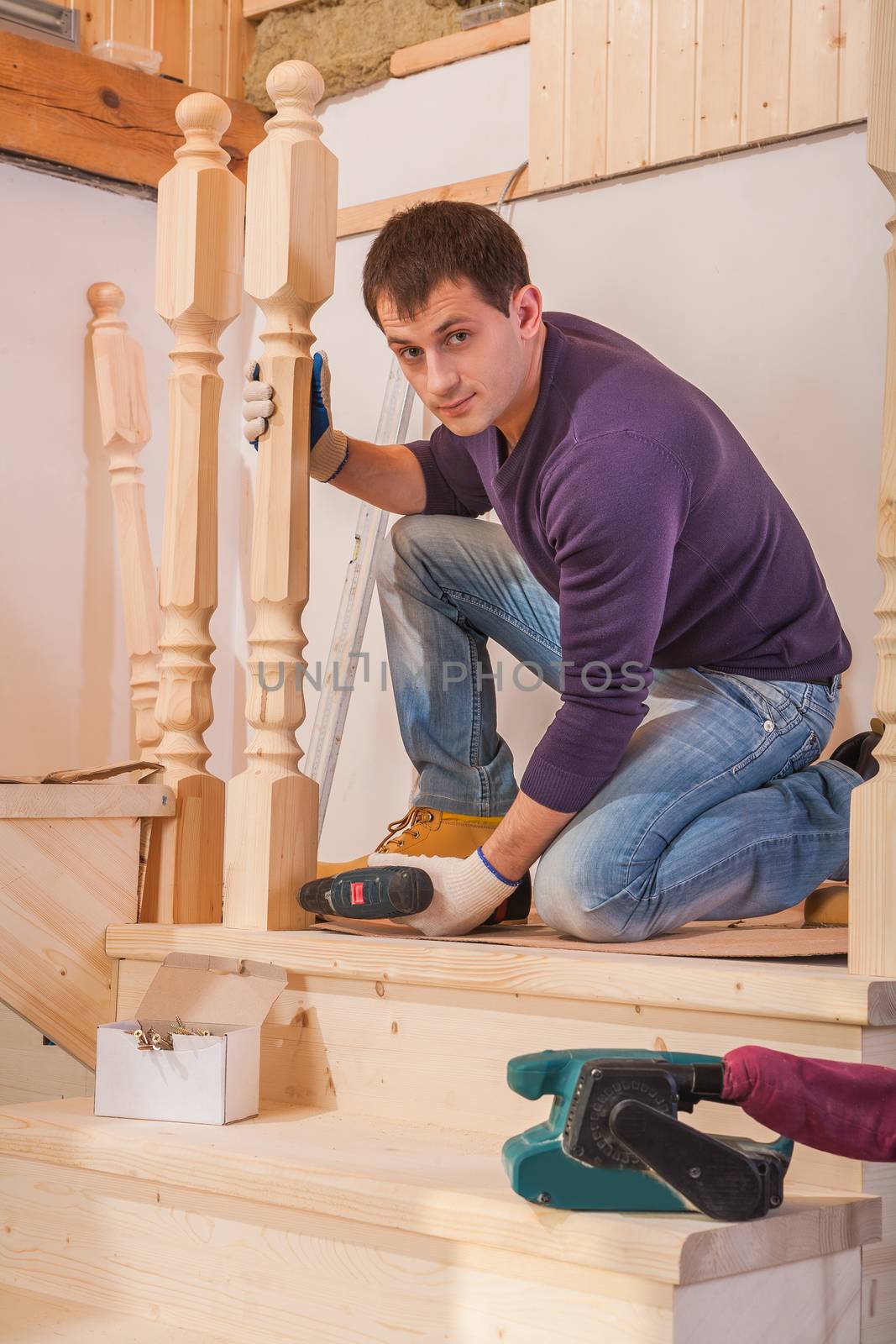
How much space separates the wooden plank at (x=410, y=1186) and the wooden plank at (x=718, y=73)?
70.5 inches

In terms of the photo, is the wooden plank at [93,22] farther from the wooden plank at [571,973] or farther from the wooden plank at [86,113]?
the wooden plank at [571,973]

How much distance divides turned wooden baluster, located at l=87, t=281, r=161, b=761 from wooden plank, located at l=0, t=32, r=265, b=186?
0.29 meters

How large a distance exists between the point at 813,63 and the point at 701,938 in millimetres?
1538

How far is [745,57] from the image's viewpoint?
2.38 m

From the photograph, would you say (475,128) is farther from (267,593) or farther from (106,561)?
(267,593)

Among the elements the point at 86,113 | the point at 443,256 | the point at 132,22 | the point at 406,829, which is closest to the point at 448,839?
the point at 406,829

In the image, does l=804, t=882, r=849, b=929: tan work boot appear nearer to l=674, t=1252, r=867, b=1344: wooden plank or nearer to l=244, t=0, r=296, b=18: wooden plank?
l=674, t=1252, r=867, b=1344: wooden plank

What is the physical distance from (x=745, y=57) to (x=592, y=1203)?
2.00 metres

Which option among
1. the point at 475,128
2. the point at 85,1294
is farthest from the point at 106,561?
the point at 85,1294

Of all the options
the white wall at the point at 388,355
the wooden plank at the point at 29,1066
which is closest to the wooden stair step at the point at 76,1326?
the wooden plank at the point at 29,1066

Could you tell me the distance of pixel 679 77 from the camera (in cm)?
247

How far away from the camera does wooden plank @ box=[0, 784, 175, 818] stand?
1.74 metres

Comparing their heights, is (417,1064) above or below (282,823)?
below

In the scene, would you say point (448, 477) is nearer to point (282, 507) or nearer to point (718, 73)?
point (282, 507)
